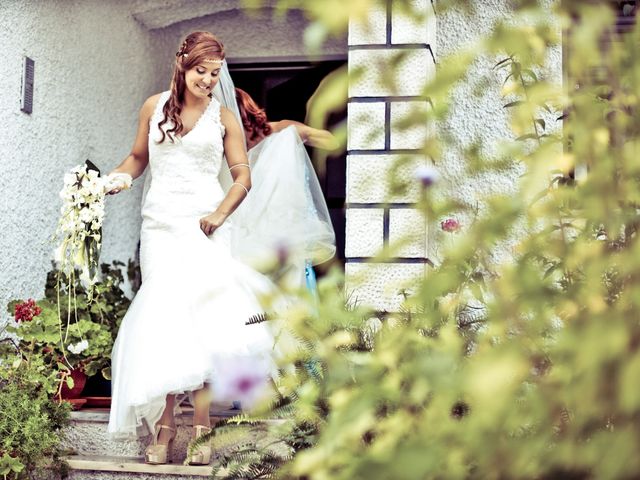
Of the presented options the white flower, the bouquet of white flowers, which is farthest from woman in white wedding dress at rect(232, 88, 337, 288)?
the white flower

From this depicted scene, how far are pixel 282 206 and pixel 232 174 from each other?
0.46 metres

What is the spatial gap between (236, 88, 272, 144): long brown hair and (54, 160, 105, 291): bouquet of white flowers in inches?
42.4

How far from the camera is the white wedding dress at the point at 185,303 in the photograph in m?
4.12

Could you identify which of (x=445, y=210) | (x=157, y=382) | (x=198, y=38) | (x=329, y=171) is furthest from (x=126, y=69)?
(x=445, y=210)

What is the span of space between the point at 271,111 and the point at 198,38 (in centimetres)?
255

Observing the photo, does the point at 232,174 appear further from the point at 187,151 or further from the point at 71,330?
the point at 71,330

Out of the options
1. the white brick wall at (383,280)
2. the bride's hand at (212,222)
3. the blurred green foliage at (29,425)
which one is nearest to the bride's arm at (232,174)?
the bride's hand at (212,222)

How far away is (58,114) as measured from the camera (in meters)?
5.79

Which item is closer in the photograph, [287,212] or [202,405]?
[202,405]

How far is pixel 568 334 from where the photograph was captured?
3.17 feet

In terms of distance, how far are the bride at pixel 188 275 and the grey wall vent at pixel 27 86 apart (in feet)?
2.93

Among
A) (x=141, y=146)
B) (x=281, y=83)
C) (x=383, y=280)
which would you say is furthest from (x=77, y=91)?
(x=383, y=280)

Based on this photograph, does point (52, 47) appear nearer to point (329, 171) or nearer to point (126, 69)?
point (126, 69)

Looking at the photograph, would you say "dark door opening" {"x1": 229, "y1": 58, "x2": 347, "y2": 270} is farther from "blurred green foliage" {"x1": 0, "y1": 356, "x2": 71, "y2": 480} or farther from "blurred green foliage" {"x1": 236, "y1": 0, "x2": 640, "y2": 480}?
"blurred green foliage" {"x1": 236, "y1": 0, "x2": 640, "y2": 480}
